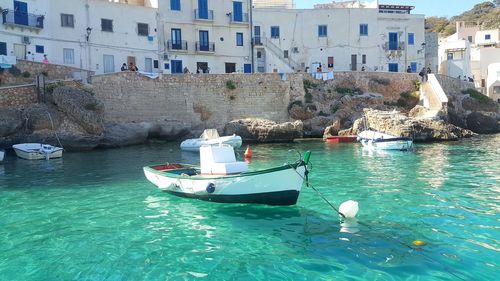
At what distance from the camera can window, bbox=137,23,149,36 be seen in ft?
135

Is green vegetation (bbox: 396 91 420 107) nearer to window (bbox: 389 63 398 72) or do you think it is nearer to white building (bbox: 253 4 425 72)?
white building (bbox: 253 4 425 72)

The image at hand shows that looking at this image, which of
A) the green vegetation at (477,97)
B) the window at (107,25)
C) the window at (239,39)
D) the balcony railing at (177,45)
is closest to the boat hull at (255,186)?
the window at (107,25)

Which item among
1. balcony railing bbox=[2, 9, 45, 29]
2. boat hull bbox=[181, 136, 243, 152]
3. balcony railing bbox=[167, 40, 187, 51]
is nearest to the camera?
boat hull bbox=[181, 136, 243, 152]

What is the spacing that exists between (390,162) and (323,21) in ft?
93.9

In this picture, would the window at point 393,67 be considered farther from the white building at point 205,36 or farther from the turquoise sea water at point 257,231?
the turquoise sea water at point 257,231

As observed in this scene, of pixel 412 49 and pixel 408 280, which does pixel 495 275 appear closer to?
pixel 408 280

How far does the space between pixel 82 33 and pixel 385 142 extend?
86.7 ft

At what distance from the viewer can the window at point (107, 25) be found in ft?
128

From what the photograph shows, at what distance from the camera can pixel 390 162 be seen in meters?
22.5

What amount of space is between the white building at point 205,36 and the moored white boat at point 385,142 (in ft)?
58.9

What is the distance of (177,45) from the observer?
4309 centimetres

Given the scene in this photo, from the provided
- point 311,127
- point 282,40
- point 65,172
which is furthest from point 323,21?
point 65,172

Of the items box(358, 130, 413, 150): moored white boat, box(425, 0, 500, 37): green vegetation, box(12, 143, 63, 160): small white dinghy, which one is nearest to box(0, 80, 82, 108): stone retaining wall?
box(12, 143, 63, 160): small white dinghy

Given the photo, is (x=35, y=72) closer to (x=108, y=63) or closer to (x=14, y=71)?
(x=14, y=71)
